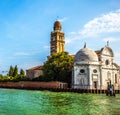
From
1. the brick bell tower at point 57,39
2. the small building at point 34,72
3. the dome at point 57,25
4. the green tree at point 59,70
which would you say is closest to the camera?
the green tree at point 59,70

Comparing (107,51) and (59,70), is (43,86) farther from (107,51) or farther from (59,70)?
(107,51)

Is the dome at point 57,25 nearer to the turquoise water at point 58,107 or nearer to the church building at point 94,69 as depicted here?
the church building at point 94,69

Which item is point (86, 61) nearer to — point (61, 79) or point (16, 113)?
point (61, 79)

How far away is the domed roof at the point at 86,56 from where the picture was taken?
6125cm

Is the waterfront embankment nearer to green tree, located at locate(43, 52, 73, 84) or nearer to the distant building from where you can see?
green tree, located at locate(43, 52, 73, 84)

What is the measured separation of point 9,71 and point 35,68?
1222 centimetres

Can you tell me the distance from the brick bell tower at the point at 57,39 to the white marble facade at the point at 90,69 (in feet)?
89.6

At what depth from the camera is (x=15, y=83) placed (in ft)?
254

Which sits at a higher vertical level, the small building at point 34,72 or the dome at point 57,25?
the dome at point 57,25

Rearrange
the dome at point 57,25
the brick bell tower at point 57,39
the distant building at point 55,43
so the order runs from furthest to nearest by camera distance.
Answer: the dome at point 57,25 < the brick bell tower at point 57,39 < the distant building at point 55,43

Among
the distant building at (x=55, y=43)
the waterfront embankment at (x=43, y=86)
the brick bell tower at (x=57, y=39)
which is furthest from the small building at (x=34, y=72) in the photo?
the waterfront embankment at (x=43, y=86)

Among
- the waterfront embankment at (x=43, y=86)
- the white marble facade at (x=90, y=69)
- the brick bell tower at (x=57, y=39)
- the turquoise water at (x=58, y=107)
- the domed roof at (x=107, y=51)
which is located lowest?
the turquoise water at (x=58, y=107)

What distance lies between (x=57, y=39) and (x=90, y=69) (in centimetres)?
3204

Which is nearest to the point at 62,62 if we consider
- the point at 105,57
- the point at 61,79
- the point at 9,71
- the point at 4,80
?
the point at 61,79
